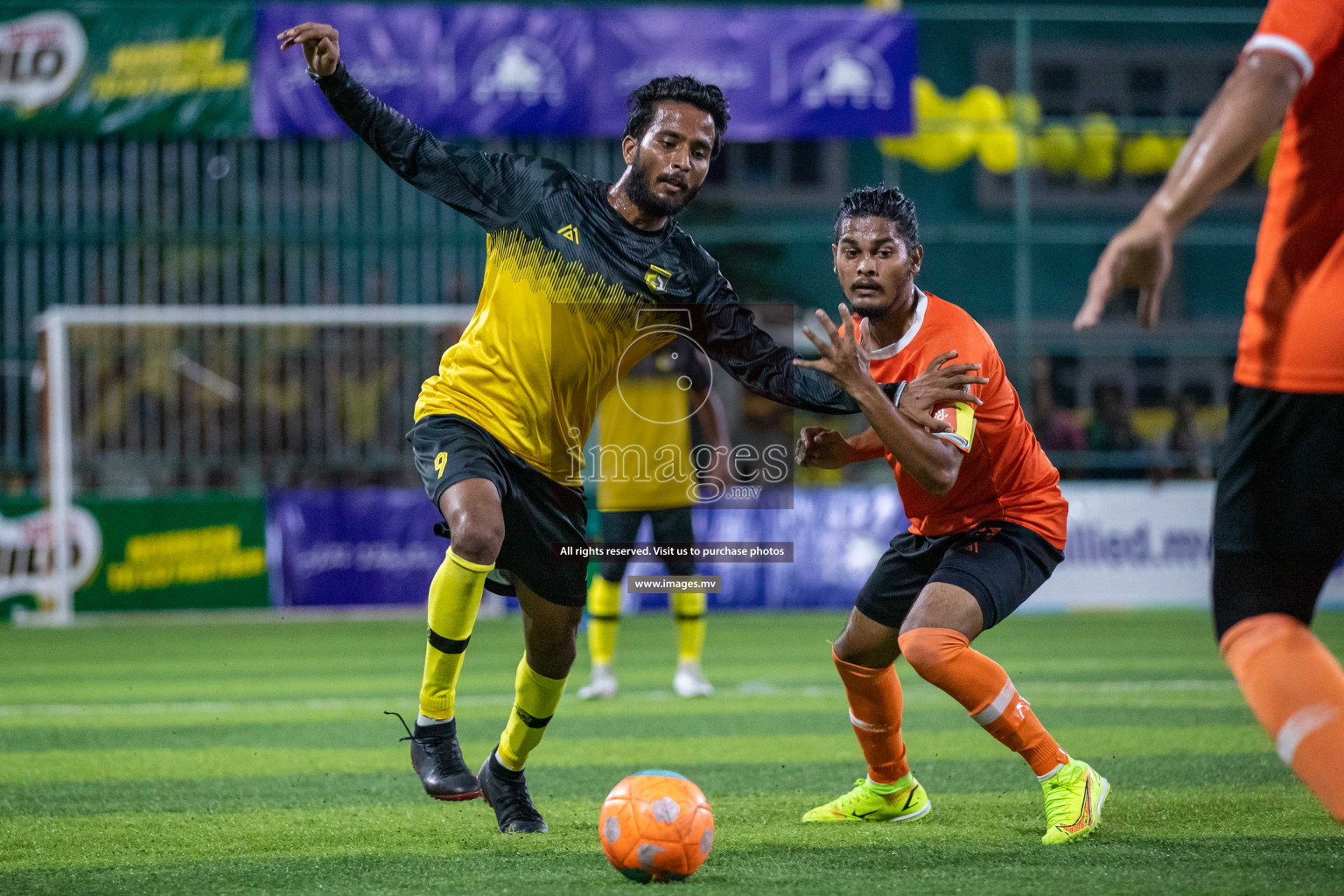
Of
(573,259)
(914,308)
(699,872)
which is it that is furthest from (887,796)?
(573,259)

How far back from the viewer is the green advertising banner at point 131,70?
47.5ft

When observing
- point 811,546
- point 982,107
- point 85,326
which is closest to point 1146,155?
point 982,107

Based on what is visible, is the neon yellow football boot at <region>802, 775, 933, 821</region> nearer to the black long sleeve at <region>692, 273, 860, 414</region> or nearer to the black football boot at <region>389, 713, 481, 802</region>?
the black football boot at <region>389, 713, 481, 802</region>

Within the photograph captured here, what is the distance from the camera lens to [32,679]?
32.1ft

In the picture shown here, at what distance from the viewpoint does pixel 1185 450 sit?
15.0 metres

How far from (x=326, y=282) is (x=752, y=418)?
16.4 feet

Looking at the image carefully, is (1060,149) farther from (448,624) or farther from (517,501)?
(448,624)

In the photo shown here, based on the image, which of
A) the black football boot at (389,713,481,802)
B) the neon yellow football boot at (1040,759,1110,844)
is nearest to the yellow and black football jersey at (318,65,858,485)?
the black football boot at (389,713,481,802)

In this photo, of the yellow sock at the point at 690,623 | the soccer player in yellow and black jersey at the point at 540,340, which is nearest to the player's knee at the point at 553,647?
the soccer player in yellow and black jersey at the point at 540,340

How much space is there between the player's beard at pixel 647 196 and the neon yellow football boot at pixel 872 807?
2.08 m

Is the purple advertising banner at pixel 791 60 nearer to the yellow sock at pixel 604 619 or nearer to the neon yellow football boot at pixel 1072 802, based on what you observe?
the yellow sock at pixel 604 619

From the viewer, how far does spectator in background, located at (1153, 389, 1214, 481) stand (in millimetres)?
14797

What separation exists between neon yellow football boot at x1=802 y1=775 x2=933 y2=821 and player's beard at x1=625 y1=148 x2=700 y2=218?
2080 mm

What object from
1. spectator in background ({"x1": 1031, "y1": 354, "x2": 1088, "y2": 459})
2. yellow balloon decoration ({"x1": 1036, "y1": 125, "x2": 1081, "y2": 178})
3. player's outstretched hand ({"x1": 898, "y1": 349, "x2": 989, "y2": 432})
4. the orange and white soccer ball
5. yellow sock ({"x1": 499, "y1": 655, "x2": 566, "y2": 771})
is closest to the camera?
the orange and white soccer ball
